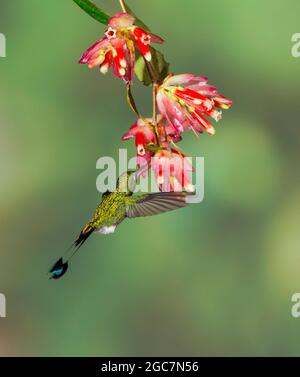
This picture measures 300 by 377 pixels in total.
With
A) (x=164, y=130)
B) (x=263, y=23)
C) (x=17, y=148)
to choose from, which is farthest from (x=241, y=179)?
(x=164, y=130)

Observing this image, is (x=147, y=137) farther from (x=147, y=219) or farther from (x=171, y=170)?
(x=147, y=219)

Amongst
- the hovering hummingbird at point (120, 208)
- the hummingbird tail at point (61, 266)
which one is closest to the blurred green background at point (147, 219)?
the hovering hummingbird at point (120, 208)

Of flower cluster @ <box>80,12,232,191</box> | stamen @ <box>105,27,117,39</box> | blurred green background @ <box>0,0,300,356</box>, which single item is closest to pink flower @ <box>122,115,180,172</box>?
flower cluster @ <box>80,12,232,191</box>

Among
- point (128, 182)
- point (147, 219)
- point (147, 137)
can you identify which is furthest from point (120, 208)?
point (147, 219)

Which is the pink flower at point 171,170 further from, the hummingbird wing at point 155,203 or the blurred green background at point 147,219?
the blurred green background at point 147,219

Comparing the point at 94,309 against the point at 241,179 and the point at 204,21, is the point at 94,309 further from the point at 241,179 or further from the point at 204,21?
the point at 204,21
